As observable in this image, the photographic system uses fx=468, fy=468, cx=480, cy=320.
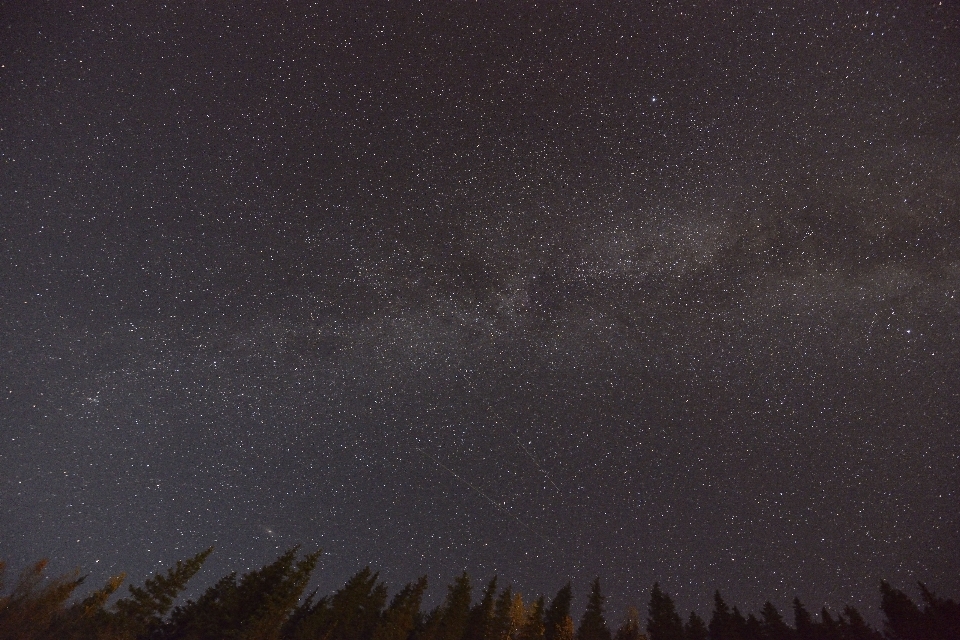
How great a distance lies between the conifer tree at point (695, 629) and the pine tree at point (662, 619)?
2.13 ft

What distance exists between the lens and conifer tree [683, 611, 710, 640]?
3506cm

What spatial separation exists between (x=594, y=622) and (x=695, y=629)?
7.67 metres

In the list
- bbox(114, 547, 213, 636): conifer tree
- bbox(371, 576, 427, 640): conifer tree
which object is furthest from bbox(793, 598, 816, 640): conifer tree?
bbox(114, 547, 213, 636): conifer tree

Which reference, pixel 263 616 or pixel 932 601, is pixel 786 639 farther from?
pixel 263 616

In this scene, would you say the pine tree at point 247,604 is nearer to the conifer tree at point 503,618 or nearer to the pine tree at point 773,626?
the conifer tree at point 503,618

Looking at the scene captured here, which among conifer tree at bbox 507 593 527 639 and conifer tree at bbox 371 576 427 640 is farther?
conifer tree at bbox 507 593 527 639

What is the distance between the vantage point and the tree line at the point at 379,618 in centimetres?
3259

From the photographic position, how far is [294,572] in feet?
117

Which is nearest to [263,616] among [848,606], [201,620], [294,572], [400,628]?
[294,572]

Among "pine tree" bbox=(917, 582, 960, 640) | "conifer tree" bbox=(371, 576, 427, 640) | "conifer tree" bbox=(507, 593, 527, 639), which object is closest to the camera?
"pine tree" bbox=(917, 582, 960, 640)

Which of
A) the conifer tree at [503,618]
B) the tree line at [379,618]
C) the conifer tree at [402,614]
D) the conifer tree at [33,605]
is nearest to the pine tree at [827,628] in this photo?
the tree line at [379,618]

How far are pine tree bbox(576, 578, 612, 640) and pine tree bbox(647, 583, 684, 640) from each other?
140 inches

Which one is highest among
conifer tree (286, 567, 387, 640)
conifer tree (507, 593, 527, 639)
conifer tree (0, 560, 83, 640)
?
conifer tree (507, 593, 527, 639)

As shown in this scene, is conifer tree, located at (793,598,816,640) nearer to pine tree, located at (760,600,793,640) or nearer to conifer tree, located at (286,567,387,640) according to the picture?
pine tree, located at (760,600,793,640)
